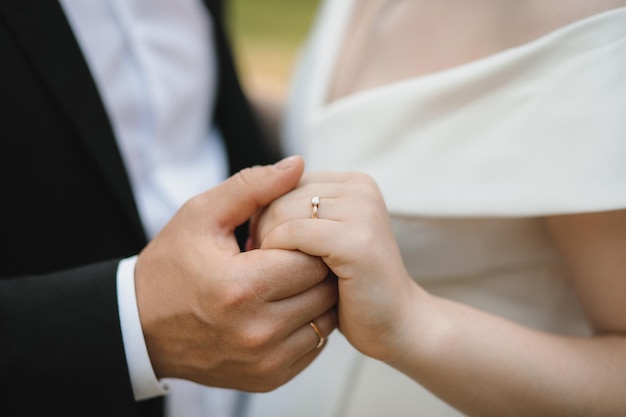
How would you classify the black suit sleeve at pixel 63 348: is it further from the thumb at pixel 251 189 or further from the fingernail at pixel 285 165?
the fingernail at pixel 285 165

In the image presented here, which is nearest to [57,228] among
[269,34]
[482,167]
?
[482,167]

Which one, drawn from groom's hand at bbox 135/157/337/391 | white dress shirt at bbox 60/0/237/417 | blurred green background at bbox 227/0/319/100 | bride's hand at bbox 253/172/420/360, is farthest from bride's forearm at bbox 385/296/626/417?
blurred green background at bbox 227/0/319/100

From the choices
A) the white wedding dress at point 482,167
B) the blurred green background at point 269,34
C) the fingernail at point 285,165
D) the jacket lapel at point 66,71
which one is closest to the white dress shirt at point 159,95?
the jacket lapel at point 66,71

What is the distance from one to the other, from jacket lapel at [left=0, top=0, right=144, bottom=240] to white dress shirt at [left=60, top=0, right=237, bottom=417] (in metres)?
0.08

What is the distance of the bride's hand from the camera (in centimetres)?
87

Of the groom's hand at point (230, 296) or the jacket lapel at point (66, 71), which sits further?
the jacket lapel at point (66, 71)

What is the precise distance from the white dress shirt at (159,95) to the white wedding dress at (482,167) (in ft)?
1.16

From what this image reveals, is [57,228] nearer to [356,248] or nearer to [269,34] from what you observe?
[356,248]

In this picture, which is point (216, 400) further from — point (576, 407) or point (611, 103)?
point (611, 103)

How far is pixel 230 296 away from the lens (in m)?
0.89

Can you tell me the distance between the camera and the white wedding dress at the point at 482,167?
927 mm

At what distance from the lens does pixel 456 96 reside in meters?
1.09

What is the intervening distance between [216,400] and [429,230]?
75 cm

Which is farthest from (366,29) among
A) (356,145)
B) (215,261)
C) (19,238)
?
(19,238)
